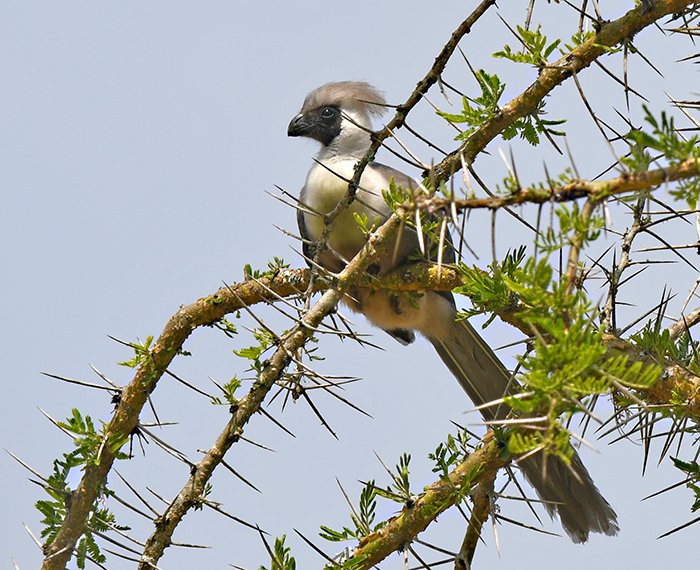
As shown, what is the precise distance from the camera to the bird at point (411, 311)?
3.15 metres

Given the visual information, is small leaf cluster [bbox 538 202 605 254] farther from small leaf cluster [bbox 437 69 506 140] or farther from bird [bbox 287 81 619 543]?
bird [bbox 287 81 619 543]

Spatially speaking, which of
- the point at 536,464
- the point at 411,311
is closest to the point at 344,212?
the point at 411,311

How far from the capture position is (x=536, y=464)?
3.31 meters

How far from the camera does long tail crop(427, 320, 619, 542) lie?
10.2 feet

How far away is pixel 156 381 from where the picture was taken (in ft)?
9.74

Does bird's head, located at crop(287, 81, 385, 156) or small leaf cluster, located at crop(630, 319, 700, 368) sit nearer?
small leaf cluster, located at crop(630, 319, 700, 368)

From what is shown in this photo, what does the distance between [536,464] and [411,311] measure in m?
1.18

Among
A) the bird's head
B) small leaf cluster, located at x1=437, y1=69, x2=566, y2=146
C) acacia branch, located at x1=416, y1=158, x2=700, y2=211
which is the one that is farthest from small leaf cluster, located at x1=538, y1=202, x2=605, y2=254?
the bird's head

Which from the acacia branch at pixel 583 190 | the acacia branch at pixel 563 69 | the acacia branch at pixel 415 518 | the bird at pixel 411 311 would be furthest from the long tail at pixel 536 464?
the acacia branch at pixel 583 190

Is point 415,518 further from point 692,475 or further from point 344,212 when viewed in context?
point 344,212

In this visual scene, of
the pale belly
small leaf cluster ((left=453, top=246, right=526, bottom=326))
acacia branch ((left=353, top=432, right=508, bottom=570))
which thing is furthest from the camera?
the pale belly

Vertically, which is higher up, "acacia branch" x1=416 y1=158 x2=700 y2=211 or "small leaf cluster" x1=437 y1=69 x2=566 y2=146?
"small leaf cluster" x1=437 y1=69 x2=566 y2=146

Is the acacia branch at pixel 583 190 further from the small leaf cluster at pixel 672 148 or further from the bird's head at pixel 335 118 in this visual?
the bird's head at pixel 335 118

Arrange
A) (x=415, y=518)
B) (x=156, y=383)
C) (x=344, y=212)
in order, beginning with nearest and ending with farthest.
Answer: (x=415, y=518) < (x=156, y=383) < (x=344, y=212)
